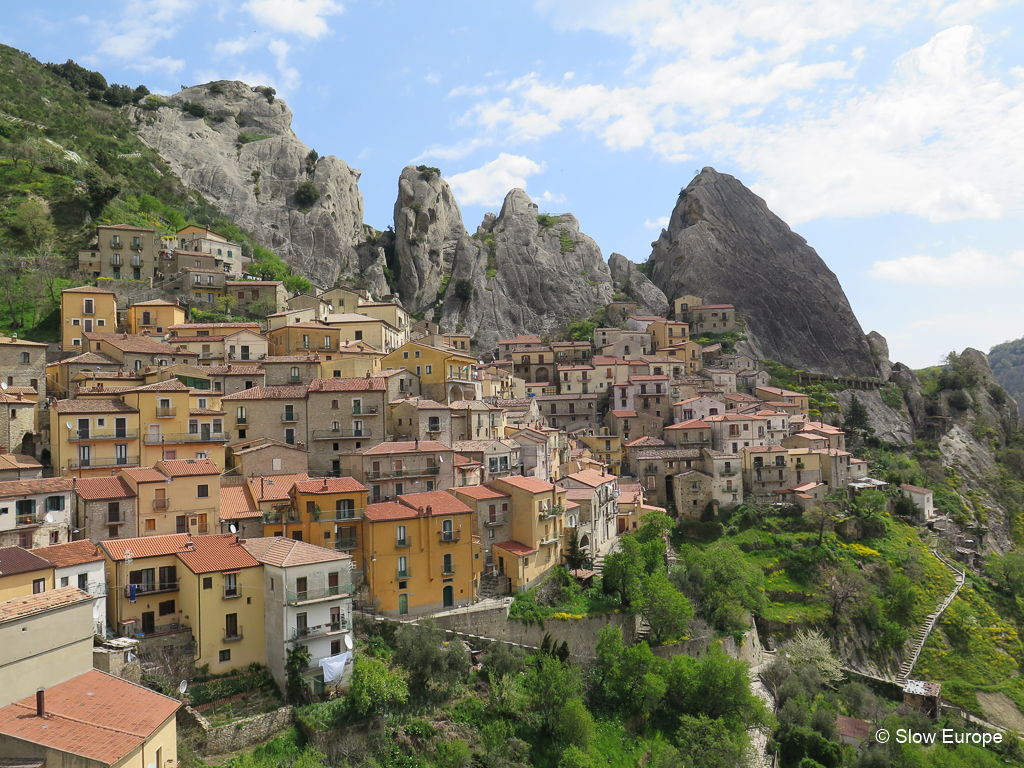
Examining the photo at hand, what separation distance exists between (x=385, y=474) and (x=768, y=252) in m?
98.4

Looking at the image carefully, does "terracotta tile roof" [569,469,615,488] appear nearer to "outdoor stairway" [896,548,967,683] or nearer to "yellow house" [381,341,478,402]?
"yellow house" [381,341,478,402]

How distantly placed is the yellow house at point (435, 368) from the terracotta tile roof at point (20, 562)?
29939 mm

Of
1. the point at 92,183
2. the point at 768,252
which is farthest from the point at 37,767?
the point at 768,252

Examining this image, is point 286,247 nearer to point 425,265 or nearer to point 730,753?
point 425,265

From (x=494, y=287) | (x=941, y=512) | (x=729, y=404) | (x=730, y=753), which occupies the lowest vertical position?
(x=730, y=753)

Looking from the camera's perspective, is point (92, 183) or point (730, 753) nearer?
point (730, 753)

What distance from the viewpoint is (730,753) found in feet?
109

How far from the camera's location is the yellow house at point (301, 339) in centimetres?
5516

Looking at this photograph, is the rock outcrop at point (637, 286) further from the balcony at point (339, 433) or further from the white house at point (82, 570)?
the white house at point (82, 570)

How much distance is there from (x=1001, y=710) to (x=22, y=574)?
2406 inches

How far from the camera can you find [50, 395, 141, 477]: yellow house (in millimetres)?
35438

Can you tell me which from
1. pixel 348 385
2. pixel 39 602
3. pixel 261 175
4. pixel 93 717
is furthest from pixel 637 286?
pixel 93 717

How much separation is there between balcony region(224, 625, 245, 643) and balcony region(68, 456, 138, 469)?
14637mm

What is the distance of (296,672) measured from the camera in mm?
27656
